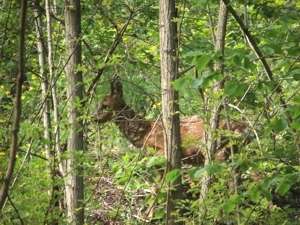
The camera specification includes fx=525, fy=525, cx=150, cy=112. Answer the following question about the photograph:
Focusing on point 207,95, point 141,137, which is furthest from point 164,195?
point 141,137

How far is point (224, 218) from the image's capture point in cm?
414

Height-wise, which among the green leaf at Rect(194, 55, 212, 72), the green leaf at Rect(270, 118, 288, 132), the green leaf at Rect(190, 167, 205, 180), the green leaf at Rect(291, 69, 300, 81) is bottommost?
the green leaf at Rect(190, 167, 205, 180)

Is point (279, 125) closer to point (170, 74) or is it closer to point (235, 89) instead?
point (235, 89)

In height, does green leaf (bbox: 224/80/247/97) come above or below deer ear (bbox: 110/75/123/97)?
above

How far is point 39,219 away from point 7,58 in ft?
6.92

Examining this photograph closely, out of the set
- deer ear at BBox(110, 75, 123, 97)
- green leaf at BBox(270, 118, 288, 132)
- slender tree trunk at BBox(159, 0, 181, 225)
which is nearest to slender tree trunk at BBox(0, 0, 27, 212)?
green leaf at BBox(270, 118, 288, 132)

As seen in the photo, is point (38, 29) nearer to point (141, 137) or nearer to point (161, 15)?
point (161, 15)

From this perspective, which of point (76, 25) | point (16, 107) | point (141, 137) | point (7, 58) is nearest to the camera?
point (16, 107)

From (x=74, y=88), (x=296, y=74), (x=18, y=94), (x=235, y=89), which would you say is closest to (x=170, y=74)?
(x=74, y=88)

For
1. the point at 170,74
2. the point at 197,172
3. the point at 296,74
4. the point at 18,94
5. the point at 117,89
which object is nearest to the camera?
the point at 18,94

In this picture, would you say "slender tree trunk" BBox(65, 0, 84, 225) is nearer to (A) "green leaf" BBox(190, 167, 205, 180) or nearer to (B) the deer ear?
(B) the deer ear

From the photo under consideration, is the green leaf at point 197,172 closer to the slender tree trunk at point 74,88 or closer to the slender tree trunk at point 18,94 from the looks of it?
the slender tree trunk at point 18,94

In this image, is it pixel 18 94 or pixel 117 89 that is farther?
pixel 117 89

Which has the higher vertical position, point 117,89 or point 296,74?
point 296,74
